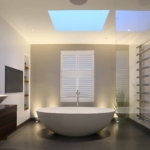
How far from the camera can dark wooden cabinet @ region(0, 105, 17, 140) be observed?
2662mm

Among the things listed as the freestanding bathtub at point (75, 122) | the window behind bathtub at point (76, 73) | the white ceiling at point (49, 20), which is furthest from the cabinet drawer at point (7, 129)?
the window behind bathtub at point (76, 73)

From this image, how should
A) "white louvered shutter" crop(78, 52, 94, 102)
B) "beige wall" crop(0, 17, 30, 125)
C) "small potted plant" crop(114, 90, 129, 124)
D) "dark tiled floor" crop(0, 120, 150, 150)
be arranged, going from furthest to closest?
"white louvered shutter" crop(78, 52, 94, 102) → "small potted plant" crop(114, 90, 129, 124) → "beige wall" crop(0, 17, 30, 125) → "dark tiled floor" crop(0, 120, 150, 150)

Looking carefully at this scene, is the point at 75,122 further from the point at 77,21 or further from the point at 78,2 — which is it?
the point at 77,21

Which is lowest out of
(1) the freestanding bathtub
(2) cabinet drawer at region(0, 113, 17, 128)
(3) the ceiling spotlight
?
(1) the freestanding bathtub

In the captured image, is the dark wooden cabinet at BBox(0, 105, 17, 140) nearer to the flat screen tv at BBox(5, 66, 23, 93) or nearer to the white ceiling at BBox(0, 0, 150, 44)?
the flat screen tv at BBox(5, 66, 23, 93)

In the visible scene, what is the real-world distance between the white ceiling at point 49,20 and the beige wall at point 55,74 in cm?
29

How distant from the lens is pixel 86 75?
222 inches


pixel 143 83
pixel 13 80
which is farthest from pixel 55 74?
pixel 143 83

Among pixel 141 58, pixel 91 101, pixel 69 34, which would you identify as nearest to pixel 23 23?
pixel 69 34

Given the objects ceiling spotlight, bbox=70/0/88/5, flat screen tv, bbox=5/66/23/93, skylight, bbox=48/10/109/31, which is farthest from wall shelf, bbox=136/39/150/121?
flat screen tv, bbox=5/66/23/93

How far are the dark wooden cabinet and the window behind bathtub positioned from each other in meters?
2.60

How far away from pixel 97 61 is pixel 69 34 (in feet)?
4.78

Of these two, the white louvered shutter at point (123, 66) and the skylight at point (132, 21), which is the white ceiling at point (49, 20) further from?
the white louvered shutter at point (123, 66)

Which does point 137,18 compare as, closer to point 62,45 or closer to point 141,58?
point 141,58
